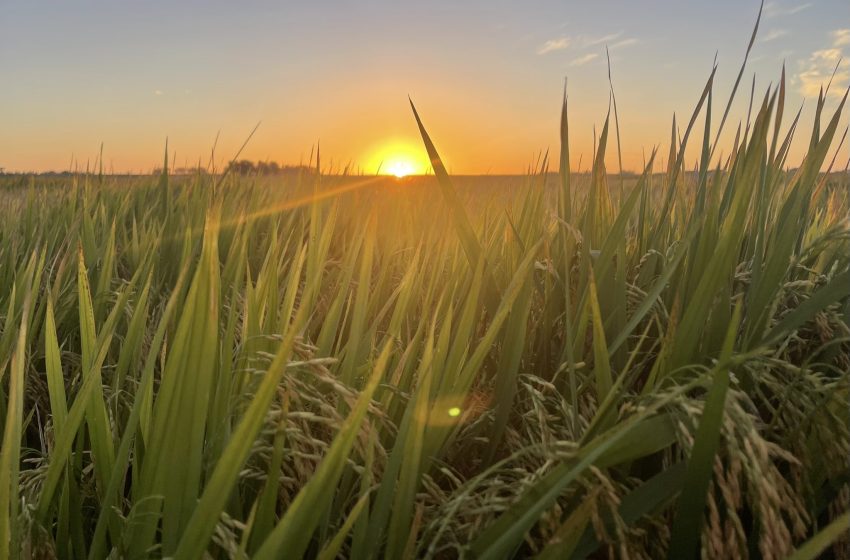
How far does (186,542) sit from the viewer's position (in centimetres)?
60

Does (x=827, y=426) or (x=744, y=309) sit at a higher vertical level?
(x=744, y=309)

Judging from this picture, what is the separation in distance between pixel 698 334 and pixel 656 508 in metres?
0.27

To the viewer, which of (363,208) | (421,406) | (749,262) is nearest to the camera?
(421,406)

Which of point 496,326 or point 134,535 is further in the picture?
point 496,326

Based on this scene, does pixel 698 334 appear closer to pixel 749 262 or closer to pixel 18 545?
pixel 749 262

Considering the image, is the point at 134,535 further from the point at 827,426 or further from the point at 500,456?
the point at 827,426

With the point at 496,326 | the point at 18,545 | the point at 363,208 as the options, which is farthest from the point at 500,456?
the point at 363,208

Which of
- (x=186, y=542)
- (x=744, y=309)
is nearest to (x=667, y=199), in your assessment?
(x=744, y=309)

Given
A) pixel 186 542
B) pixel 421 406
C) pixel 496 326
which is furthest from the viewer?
pixel 496 326

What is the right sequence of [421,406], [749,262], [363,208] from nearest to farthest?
[421,406]
[749,262]
[363,208]

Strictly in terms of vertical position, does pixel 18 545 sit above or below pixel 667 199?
below

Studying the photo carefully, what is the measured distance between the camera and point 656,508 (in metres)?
0.74

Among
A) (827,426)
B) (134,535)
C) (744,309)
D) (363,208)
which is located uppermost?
(363,208)

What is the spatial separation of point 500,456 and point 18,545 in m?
0.63
